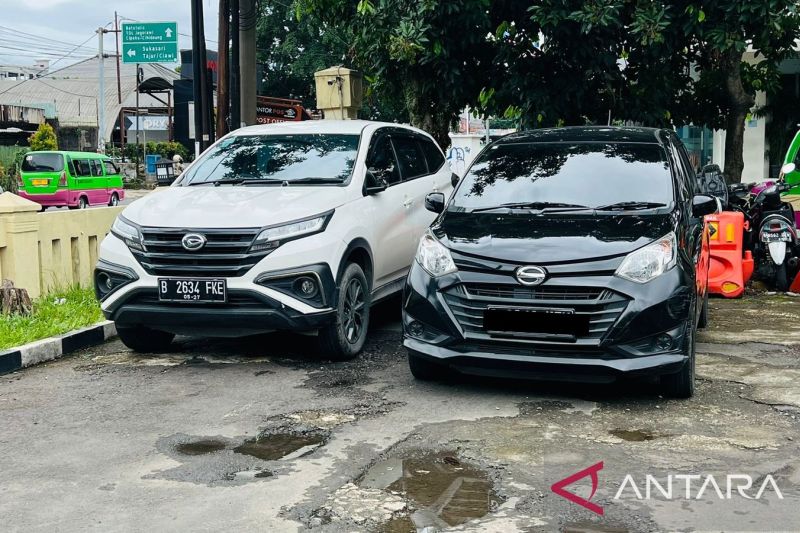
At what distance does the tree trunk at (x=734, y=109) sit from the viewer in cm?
1305

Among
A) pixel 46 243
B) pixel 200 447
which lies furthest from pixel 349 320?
pixel 46 243

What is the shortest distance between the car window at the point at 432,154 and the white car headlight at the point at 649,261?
151 inches

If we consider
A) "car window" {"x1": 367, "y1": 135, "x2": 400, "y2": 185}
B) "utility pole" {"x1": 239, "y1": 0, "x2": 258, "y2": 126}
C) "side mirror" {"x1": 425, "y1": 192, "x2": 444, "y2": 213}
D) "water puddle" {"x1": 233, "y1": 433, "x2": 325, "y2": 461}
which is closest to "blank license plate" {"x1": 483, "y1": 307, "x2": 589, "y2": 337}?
"water puddle" {"x1": 233, "y1": 433, "x2": 325, "y2": 461}

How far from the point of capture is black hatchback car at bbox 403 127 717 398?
543 cm

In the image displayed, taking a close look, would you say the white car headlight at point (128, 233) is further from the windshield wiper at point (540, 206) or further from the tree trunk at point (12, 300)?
the windshield wiper at point (540, 206)

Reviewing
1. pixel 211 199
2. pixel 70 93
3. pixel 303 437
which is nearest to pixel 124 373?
pixel 211 199

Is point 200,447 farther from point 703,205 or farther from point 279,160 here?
point 703,205

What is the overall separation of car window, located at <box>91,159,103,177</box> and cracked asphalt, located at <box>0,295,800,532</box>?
74.5 ft

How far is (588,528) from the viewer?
3.80m

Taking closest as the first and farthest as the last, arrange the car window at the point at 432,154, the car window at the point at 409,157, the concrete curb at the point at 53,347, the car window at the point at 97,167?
the concrete curb at the point at 53,347
the car window at the point at 409,157
the car window at the point at 432,154
the car window at the point at 97,167

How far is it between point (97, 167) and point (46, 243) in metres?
20.7

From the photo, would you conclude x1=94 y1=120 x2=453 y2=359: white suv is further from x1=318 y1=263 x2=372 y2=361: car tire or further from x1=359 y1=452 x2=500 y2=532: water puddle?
x1=359 y1=452 x2=500 y2=532: water puddle

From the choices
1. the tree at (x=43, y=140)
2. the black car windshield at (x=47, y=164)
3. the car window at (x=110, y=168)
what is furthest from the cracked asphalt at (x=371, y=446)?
the tree at (x=43, y=140)

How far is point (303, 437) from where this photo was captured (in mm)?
5113
